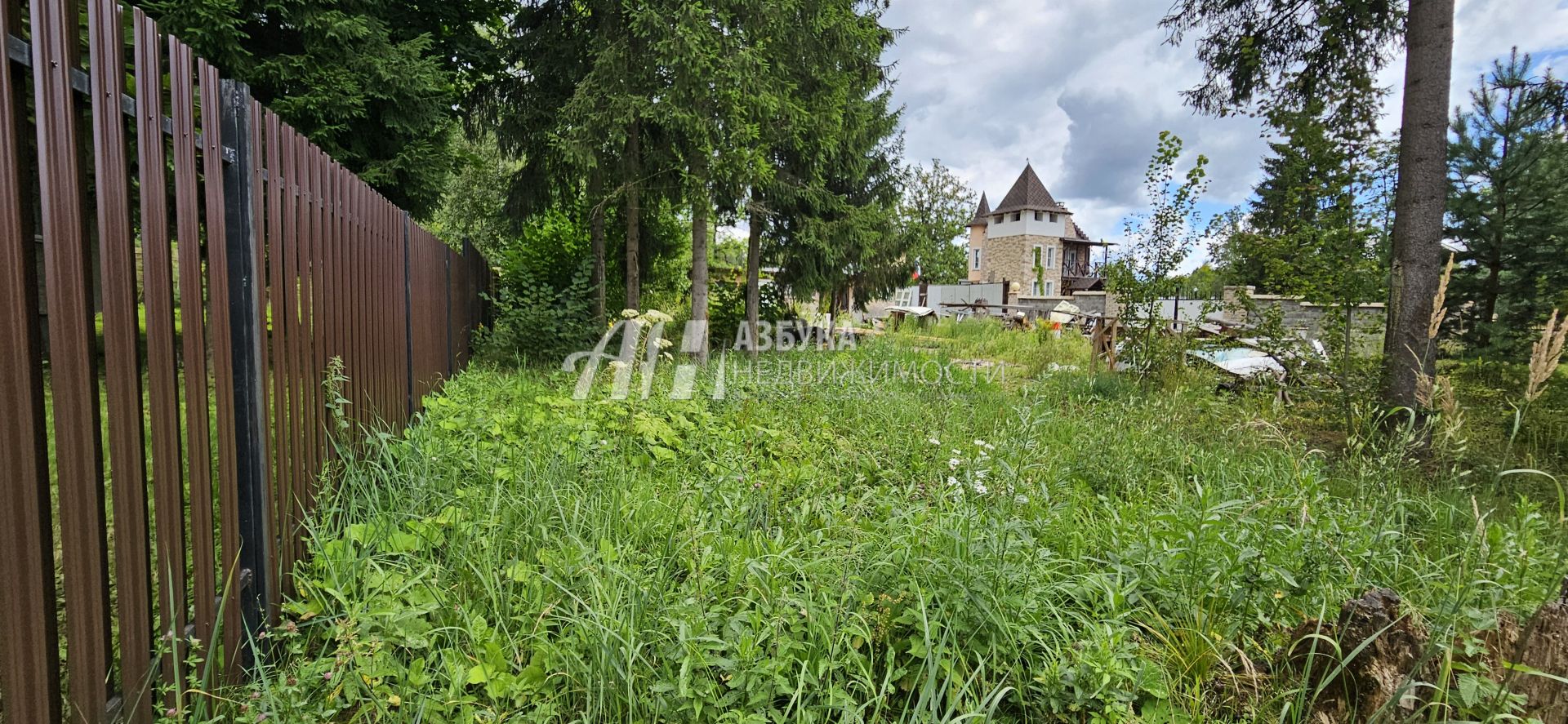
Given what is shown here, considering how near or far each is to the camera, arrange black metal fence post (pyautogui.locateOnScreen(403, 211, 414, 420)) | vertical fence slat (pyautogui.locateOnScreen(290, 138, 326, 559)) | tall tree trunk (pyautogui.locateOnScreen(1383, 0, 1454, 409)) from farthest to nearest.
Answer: tall tree trunk (pyautogui.locateOnScreen(1383, 0, 1454, 409)) < black metal fence post (pyautogui.locateOnScreen(403, 211, 414, 420)) < vertical fence slat (pyautogui.locateOnScreen(290, 138, 326, 559))

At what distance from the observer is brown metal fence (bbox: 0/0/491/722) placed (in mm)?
1025

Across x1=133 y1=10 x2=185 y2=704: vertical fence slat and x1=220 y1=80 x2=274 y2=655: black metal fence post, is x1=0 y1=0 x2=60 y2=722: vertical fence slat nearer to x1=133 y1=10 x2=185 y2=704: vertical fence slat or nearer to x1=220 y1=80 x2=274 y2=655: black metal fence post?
x1=133 y1=10 x2=185 y2=704: vertical fence slat

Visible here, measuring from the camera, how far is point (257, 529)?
1.82 m

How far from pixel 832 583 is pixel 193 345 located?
1753mm

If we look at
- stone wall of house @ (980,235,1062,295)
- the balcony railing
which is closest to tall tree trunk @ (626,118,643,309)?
stone wall of house @ (980,235,1062,295)

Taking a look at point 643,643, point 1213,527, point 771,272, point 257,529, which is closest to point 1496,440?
point 1213,527

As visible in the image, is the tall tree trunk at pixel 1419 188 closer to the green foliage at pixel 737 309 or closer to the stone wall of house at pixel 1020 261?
the green foliage at pixel 737 309

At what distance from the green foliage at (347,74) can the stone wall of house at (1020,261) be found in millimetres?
35932

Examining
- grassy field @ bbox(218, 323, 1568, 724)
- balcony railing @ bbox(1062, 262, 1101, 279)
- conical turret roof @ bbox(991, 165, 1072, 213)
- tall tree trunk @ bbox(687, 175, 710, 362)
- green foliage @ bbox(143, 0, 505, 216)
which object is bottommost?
grassy field @ bbox(218, 323, 1568, 724)

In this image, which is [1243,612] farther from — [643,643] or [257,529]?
[257,529]

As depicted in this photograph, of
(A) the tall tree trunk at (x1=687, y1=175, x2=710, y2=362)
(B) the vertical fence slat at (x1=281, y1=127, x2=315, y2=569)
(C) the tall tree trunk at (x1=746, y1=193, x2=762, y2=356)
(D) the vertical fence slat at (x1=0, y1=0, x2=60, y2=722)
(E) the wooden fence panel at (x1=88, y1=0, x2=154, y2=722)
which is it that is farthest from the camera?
(C) the tall tree trunk at (x1=746, y1=193, x2=762, y2=356)

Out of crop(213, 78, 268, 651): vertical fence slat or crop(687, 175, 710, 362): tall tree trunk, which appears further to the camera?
crop(687, 175, 710, 362): tall tree trunk

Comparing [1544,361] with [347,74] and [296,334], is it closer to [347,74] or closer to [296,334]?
[296,334]

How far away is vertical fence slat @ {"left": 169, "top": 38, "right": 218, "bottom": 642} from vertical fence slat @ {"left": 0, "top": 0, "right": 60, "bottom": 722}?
16.0 inches
